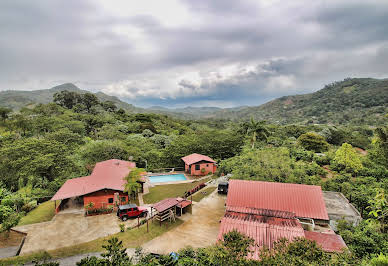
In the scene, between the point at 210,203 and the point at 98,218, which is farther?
the point at 210,203

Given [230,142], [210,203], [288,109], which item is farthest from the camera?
[288,109]

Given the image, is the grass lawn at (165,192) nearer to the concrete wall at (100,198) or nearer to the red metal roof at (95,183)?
the red metal roof at (95,183)

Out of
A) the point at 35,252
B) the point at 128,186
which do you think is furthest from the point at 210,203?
the point at 35,252

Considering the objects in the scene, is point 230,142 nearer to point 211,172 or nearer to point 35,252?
point 211,172

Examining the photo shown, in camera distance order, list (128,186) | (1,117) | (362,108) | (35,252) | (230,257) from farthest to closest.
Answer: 1. (362,108)
2. (1,117)
3. (128,186)
4. (35,252)
5. (230,257)

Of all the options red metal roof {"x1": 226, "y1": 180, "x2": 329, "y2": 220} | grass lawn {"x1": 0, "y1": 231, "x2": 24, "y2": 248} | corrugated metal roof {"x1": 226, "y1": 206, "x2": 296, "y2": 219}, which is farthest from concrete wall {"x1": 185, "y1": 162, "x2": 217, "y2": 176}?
grass lawn {"x1": 0, "y1": 231, "x2": 24, "y2": 248}

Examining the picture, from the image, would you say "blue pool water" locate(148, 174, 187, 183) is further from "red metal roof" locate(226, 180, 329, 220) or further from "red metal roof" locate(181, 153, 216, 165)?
"red metal roof" locate(226, 180, 329, 220)

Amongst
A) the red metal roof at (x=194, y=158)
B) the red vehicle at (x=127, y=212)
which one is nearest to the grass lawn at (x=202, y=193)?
the red vehicle at (x=127, y=212)
